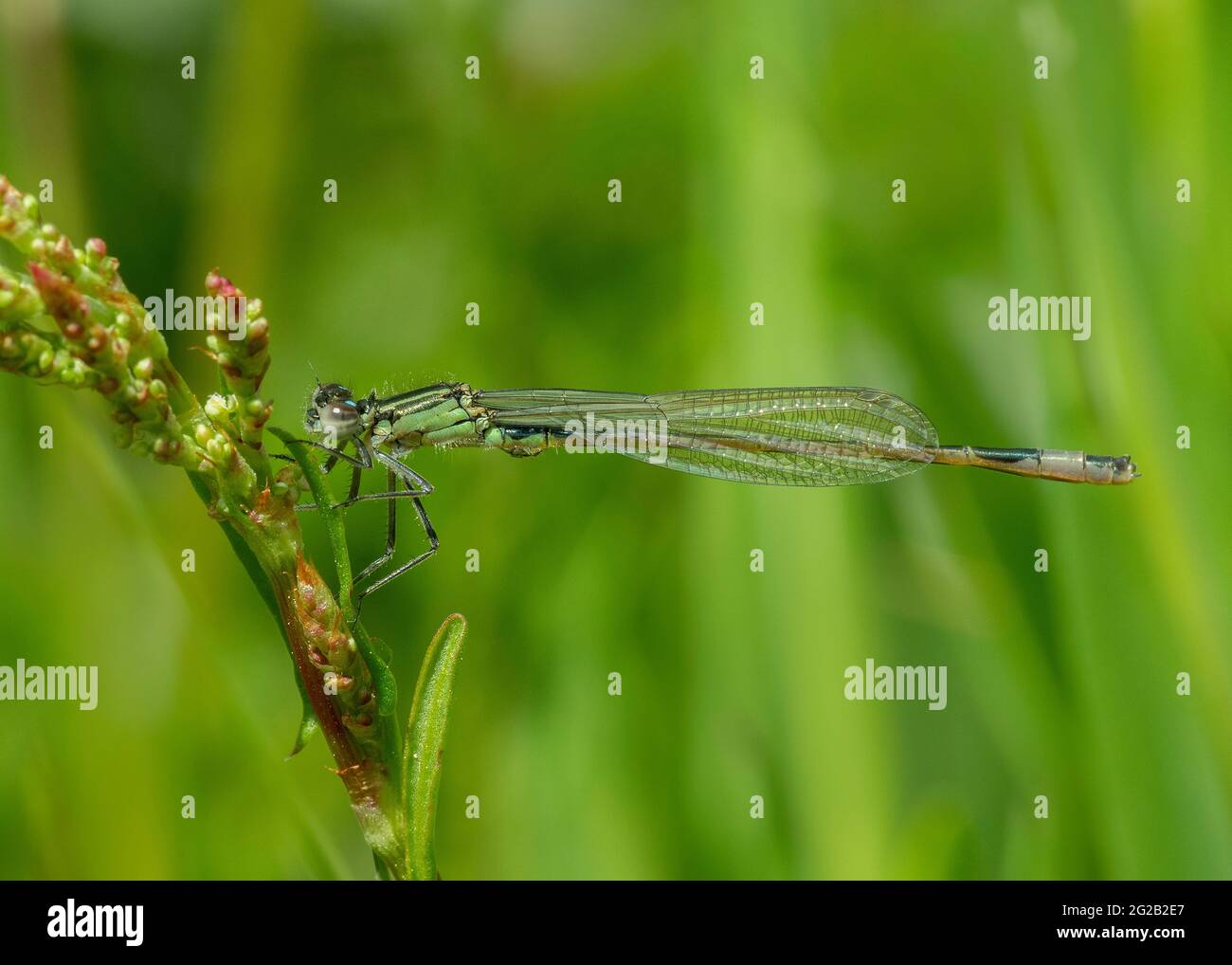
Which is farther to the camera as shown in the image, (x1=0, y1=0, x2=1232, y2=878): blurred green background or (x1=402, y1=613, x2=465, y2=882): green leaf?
(x1=0, y1=0, x2=1232, y2=878): blurred green background

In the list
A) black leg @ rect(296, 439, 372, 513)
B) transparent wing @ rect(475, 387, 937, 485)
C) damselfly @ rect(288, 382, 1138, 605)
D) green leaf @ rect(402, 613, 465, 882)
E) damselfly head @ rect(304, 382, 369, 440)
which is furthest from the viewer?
transparent wing @ rect(475, 387, 937, 485)

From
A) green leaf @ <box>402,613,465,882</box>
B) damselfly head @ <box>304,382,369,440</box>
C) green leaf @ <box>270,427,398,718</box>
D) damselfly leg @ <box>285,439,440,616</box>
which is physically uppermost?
damselfly head @ <box>304,382,369,440</box>

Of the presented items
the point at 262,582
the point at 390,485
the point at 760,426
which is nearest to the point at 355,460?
Answer: the point at 390,485

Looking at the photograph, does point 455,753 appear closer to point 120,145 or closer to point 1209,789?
point 1209,789

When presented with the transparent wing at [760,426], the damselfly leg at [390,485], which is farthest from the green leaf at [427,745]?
the transparent wing at [760,426]

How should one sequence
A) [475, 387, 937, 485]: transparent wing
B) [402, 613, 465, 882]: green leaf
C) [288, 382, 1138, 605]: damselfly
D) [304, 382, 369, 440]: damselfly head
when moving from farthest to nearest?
1. [475, 387, 937, 485]: transparent wing
2. [288, 382, 1138, 605]: damselfly
3. [304, 382, 369, 440]: damselfly head
4. [402, 613, 465, 882]: green leaf

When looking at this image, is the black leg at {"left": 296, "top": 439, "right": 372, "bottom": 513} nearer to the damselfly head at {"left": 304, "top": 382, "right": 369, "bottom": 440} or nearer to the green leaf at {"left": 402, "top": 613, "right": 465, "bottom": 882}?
the damselfly head at {"left": 304, "top": 382, "right": 369, "bottom": 440}

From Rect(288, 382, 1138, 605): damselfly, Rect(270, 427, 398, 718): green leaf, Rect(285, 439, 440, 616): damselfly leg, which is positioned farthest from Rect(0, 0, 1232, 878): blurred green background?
Rect(270, 427, 398, 718): green leaf

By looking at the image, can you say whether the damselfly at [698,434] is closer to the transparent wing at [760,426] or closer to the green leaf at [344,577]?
the transparent wing at [760,426]
